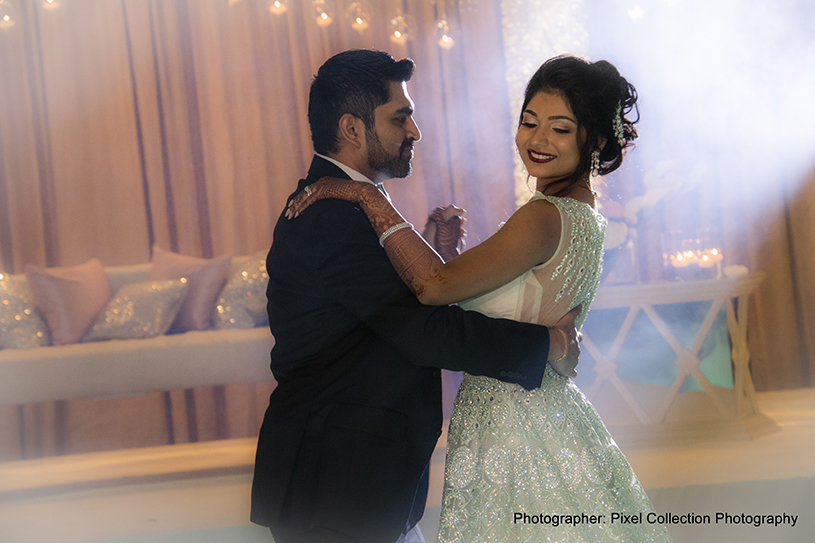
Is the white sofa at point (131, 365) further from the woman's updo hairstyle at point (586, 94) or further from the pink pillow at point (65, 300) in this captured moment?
the woman's updo hairstyle at point (586, 94)

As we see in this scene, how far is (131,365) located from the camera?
10.2 feet

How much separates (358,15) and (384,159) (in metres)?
3.01

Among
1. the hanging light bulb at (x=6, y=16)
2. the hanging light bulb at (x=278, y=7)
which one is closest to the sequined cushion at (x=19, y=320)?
the hanging light bulb at (x=6, y=16)

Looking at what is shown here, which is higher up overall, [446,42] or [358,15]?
[358,15]

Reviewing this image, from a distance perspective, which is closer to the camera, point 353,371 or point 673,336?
point 353,371

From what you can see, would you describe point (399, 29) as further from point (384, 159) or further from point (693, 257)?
point (384, 159)

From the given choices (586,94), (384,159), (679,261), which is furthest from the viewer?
(679,261)

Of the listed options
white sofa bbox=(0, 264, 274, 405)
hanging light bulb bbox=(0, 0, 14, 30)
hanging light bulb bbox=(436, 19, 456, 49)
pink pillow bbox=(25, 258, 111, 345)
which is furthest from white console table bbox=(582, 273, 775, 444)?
hanging light bulb bbox=(0, 0, 14, 30)

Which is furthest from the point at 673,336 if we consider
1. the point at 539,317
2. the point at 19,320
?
the point at 19,320

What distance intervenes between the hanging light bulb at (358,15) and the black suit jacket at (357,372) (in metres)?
3.17

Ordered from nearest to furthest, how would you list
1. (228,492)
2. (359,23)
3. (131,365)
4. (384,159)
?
(384,159)
(228,492)
(131,365)
(359,23)

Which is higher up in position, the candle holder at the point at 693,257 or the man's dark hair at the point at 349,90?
the man's dark hair at the point at 349,90

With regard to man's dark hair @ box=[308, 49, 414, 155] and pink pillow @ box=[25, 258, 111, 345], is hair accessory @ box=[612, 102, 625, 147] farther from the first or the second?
pink pillow @ box=[25, 258, 111, 345]

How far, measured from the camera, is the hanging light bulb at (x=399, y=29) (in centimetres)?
428
